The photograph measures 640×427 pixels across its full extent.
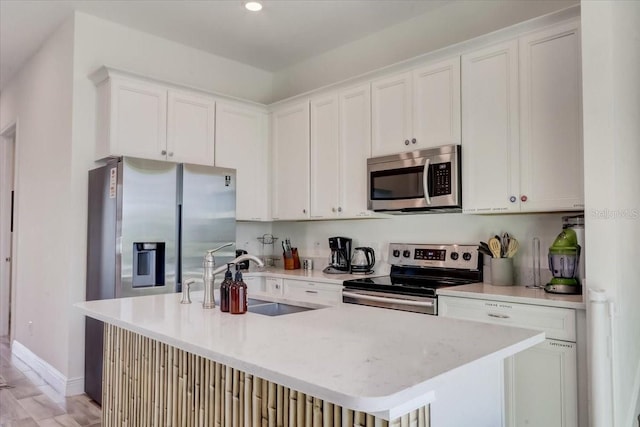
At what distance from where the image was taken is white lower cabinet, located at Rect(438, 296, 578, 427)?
7.52ft

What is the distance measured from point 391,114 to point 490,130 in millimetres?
801

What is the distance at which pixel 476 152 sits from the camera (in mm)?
3002

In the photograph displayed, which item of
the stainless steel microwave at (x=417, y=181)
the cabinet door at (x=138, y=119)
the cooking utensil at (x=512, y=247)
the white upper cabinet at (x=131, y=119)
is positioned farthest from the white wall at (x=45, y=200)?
the cooking utensil at (x=512, y=247)

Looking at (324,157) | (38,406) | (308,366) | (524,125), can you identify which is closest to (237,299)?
(308,366)

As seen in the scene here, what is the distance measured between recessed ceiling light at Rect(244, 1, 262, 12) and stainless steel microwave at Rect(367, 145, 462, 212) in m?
1.45

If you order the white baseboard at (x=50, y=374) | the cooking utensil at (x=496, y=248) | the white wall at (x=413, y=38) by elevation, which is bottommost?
the white baseboard at (x=50, y=374)

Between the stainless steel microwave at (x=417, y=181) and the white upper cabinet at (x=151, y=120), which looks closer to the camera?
the stainless steel microwave at (x=417, y=181)

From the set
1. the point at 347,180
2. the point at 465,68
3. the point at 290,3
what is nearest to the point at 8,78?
the point at 290,3

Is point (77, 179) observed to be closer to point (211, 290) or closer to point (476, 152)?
point (211, 290)

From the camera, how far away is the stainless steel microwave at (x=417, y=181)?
308cm

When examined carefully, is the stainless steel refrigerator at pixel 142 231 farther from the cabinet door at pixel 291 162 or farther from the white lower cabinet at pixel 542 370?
the white lower cabinet at pixel 542 370

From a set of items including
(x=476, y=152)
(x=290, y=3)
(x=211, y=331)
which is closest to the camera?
(x=211, y=331)

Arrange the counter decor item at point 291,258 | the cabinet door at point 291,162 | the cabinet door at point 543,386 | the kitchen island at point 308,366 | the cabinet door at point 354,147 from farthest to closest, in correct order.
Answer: the counter decor item at point 291,258 < the cabinet door at point 291,162 < the cabinet door at point 354,147 < the cabinet door at point 543,386 < the kitchen island at point 308,366

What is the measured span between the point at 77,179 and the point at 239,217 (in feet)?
4.44
